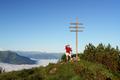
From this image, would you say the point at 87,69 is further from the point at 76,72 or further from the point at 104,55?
the point at 104,55

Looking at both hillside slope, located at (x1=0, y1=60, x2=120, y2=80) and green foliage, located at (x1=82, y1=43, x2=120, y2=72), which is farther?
green foliage, located at (x1=82, y1=43, x2=120, y2=72)

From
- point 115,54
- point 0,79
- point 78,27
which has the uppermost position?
point 78,27

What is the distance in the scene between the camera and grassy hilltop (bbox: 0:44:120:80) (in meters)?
45.0

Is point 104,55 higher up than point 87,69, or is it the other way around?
point 104,55

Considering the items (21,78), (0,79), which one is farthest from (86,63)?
(0,79)

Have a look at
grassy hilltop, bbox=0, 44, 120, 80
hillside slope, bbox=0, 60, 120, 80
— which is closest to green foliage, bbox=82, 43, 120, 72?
grassy hilltop, bbox=0, 44, 120, 80

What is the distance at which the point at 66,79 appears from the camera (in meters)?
42.6

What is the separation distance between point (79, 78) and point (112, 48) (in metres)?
13.7

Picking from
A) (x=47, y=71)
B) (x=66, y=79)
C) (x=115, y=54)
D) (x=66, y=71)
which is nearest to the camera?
(x=66, y=79)

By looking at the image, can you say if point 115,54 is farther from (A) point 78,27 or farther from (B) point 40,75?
(B) point 40,75

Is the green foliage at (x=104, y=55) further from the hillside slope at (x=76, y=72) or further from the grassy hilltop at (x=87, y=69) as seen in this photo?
the hillside slope at (x=76, y=72)

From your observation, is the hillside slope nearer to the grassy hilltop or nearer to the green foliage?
the grassy hilltop

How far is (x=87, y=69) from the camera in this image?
45844mm

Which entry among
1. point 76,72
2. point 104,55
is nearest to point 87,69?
point 76,72
